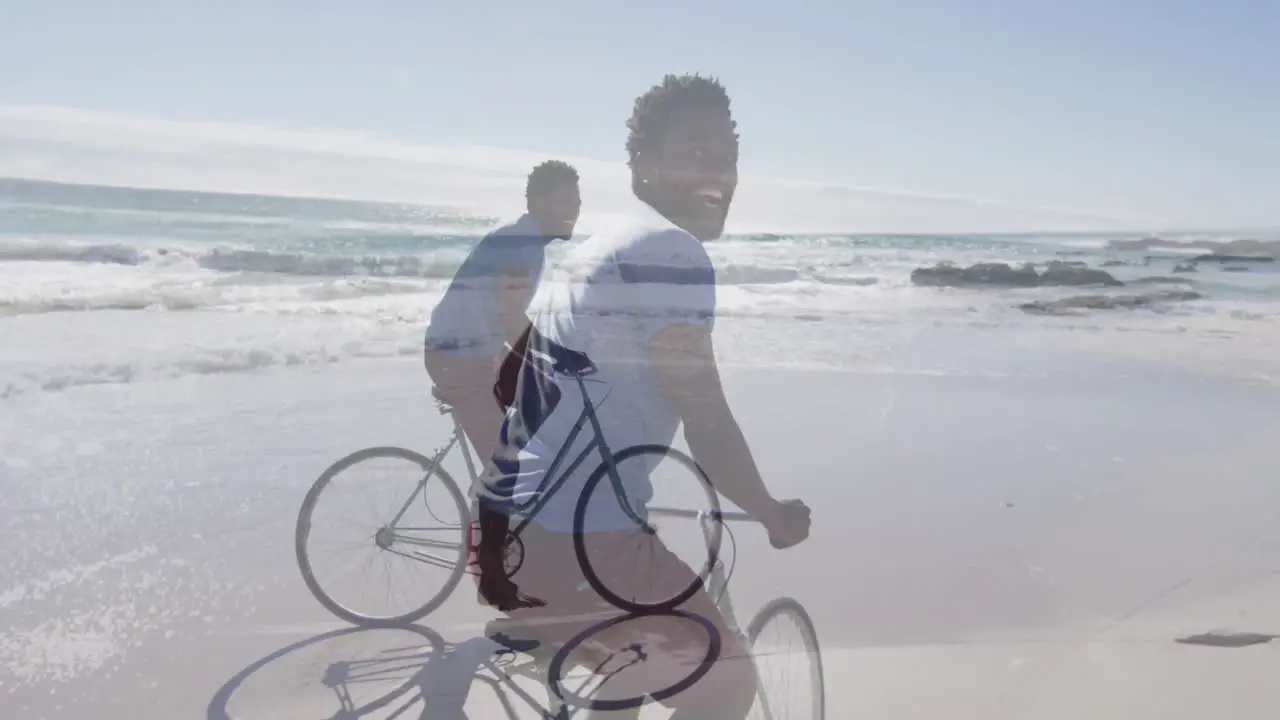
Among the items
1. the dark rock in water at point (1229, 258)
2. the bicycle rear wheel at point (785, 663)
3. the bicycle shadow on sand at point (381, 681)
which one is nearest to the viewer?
the bicycle rear wheel at point (785, 663)

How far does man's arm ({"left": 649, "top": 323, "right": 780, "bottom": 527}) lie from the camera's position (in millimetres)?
1521

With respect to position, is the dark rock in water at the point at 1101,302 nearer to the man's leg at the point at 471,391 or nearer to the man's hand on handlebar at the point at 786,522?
the man's leg at the point at 471,391

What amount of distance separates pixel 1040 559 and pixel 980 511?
50 cm

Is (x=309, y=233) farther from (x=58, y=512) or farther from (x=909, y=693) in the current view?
(x=909, y=693)

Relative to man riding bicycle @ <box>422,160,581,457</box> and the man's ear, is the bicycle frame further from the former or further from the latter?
man riding bicycle @ <box>422,160,581,457</box>

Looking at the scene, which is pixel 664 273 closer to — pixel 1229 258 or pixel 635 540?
pixel 635 540

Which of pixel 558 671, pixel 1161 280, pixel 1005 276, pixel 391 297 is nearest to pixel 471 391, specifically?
pixel 558 671

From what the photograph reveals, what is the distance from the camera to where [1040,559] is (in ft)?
12.1

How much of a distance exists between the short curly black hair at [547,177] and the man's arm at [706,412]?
52.6 inches

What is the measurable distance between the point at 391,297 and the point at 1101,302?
8834 millimetres

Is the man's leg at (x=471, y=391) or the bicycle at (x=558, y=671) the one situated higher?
the man's leg at (x=471, y=391)

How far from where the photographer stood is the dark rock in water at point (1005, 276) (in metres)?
14.9

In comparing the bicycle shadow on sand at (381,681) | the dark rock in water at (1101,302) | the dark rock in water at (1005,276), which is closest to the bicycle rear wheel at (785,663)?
the bicycle shadow on sand at (381,681)

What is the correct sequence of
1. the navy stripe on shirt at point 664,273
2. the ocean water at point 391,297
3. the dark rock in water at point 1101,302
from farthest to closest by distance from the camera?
the dark rock in water at point 1101,302 → the ocean water at point 391,297 → the navy stripe on shirt at point 664,273
